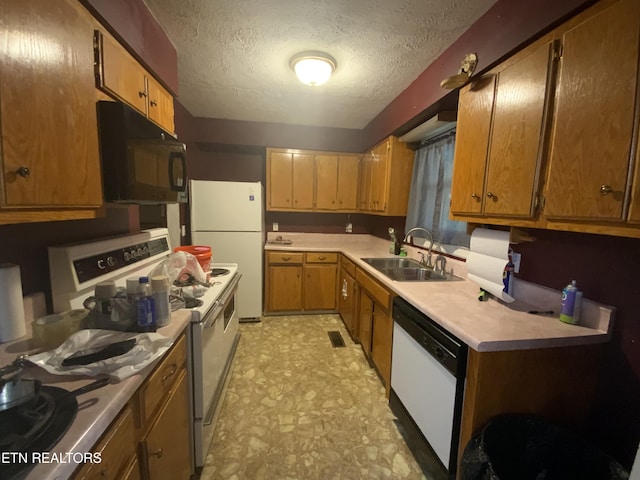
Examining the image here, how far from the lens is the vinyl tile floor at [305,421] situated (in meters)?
1.43

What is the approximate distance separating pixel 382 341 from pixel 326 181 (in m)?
2.18

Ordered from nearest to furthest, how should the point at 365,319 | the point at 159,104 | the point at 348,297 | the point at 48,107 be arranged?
the point at 48,107 < the point at 159,104 < the point at 365,319 < the point at 348,297

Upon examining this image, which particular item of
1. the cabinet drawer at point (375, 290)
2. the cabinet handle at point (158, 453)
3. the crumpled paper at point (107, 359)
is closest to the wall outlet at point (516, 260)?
the cabinet drawer at point (375, 290)

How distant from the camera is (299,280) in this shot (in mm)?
3330

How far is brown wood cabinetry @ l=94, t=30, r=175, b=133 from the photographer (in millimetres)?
1082

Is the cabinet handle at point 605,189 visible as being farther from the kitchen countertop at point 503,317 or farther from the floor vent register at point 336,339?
the floor vent register at point 336,339

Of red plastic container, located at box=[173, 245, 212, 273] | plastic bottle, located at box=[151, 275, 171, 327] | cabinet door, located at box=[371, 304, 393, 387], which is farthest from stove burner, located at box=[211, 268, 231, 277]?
cabinet door, located at box=[371, 304, 393, 387]

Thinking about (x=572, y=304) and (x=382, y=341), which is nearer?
(x=572, y=304)

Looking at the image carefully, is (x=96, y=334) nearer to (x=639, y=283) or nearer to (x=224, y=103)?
(x=639, y=283)

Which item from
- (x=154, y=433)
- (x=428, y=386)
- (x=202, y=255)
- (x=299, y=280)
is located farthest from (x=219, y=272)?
(x=428, y=386)

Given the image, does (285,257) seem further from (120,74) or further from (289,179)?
(120,74)

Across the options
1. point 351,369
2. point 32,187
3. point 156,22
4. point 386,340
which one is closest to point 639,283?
point 386,340

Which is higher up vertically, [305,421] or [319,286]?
[319,286]

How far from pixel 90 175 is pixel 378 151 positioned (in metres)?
2.66
